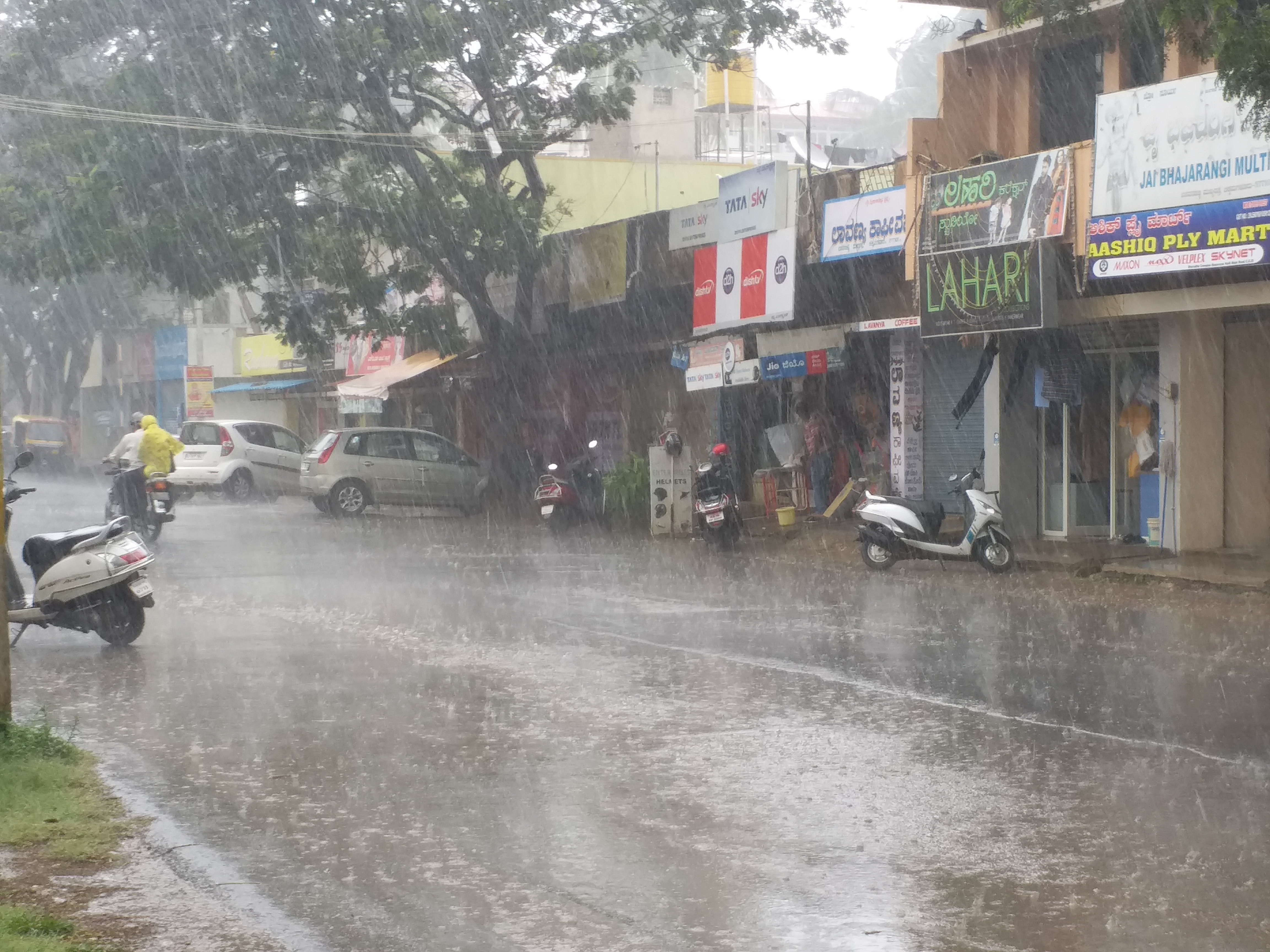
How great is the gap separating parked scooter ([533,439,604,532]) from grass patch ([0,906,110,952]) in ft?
64.2

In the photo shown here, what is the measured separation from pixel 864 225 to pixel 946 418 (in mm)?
3137

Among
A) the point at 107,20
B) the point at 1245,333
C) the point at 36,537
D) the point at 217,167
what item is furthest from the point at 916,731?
the point at 107,20

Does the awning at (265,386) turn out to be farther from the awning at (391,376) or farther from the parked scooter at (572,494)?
the parked scooter at (572,494)

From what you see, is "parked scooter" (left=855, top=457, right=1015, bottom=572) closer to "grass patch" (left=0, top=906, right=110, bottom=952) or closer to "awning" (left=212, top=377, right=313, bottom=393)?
"grass patch" (left=0, top=906, right=110, bottom=952)

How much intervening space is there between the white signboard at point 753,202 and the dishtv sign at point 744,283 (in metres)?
0.16

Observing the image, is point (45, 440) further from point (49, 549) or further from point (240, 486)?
point (49, 549)

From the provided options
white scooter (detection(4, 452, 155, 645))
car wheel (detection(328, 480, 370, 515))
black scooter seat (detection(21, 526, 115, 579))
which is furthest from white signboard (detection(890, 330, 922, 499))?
black scooter seat (detection(21, 526, 115, 579))

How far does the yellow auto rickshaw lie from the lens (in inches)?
2025

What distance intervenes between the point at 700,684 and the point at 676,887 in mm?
4139

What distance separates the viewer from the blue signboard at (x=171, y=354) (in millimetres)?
55156

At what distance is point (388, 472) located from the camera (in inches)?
1098

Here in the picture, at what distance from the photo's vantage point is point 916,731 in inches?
314

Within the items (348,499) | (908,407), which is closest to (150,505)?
(348,499)

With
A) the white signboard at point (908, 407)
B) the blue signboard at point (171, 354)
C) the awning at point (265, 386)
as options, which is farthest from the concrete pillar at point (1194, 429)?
the blue signboard at point (171, 354)
